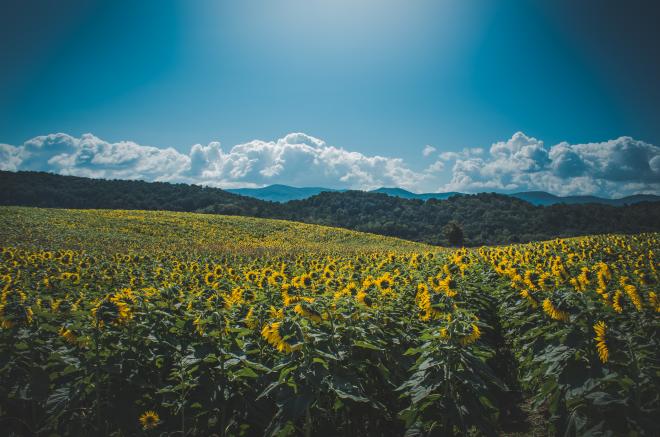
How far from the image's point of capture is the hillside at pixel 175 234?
983 inches

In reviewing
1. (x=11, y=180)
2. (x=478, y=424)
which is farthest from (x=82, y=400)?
(x=11, y=180)

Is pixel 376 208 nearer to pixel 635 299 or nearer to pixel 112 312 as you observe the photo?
pixel 635 299

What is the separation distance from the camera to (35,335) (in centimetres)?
392

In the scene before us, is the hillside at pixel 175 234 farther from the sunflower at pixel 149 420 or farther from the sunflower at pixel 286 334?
the sunflower at pixel 286 334

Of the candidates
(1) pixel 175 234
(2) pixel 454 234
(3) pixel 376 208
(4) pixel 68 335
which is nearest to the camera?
(4) pixel 68 335

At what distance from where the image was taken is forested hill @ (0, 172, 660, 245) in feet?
209

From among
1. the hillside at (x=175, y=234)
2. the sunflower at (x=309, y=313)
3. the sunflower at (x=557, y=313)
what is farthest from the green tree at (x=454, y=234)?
the sunflower at (x=309, y=313)

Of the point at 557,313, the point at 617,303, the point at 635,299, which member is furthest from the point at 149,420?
the point at 635,299

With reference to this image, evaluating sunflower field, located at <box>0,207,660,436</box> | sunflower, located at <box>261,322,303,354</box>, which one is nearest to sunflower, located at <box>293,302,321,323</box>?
sunflower field, located at <box>0,207,660,436</box>

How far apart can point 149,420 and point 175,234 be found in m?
34.3

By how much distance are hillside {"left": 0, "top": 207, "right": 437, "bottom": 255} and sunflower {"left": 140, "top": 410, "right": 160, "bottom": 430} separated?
64.3 feet

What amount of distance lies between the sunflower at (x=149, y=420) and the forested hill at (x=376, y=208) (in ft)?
209

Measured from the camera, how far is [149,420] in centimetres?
371

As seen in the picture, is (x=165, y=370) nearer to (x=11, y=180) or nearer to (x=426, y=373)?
→ (x=426, y=373)
